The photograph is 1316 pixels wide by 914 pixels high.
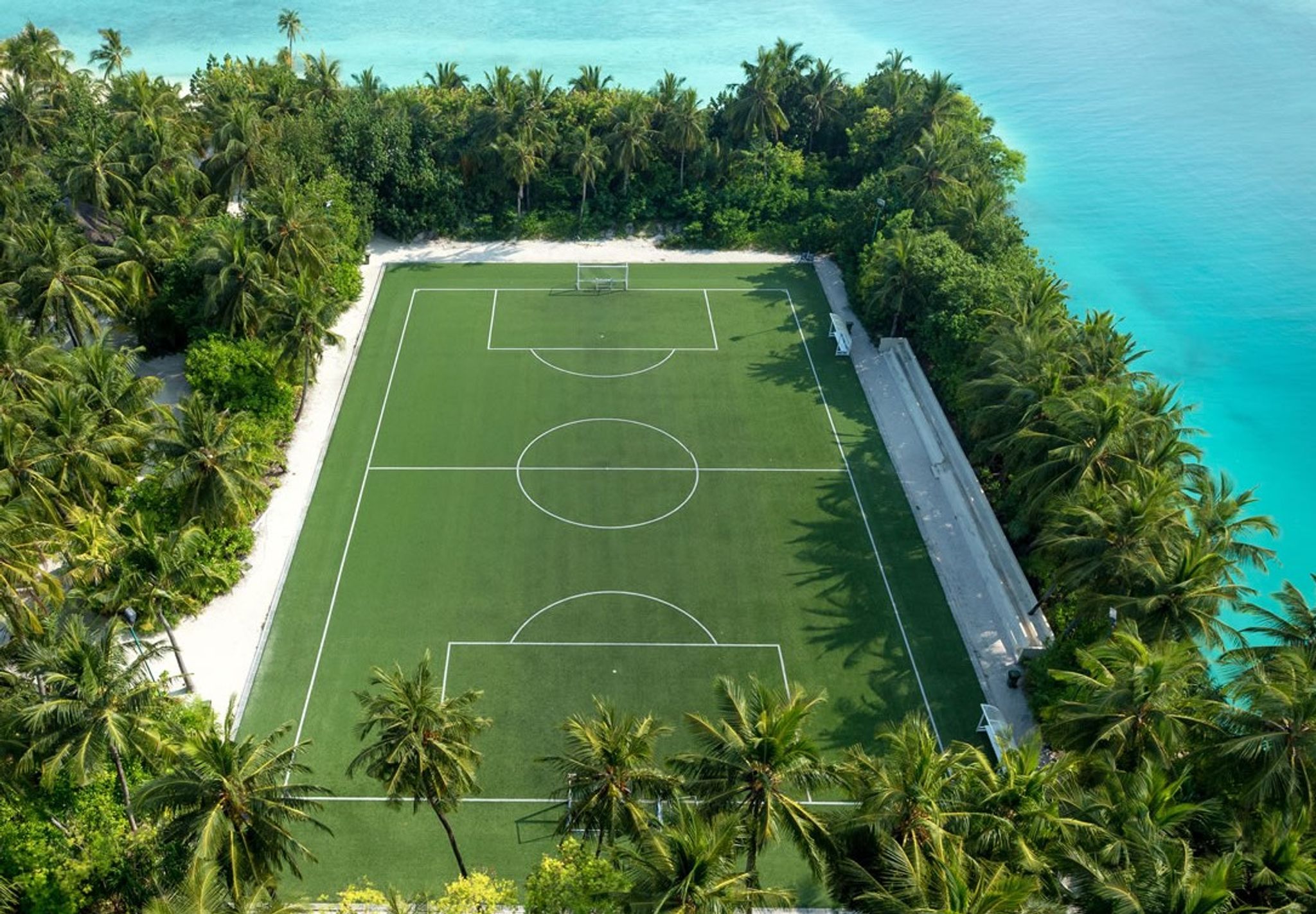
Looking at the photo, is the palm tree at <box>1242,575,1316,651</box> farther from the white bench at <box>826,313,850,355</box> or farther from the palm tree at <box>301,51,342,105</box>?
the palm tree at <box>301,51,342,105</box>

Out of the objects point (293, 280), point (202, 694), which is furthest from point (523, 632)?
point (293, 280)

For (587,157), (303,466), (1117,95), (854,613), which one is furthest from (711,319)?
(1117,95)

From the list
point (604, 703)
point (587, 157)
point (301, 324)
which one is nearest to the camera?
point (604, 703)

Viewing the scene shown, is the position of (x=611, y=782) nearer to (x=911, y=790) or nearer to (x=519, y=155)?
(x=911, y=790)

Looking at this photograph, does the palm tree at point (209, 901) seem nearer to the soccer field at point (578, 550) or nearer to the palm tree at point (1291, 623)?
the soccer field at point (578, 550)

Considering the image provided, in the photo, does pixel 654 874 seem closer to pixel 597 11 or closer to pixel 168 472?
pixel 168 472

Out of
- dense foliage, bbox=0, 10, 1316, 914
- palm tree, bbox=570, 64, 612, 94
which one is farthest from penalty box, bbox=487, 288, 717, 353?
palm tree, bbox=570, 64, 612, 94
